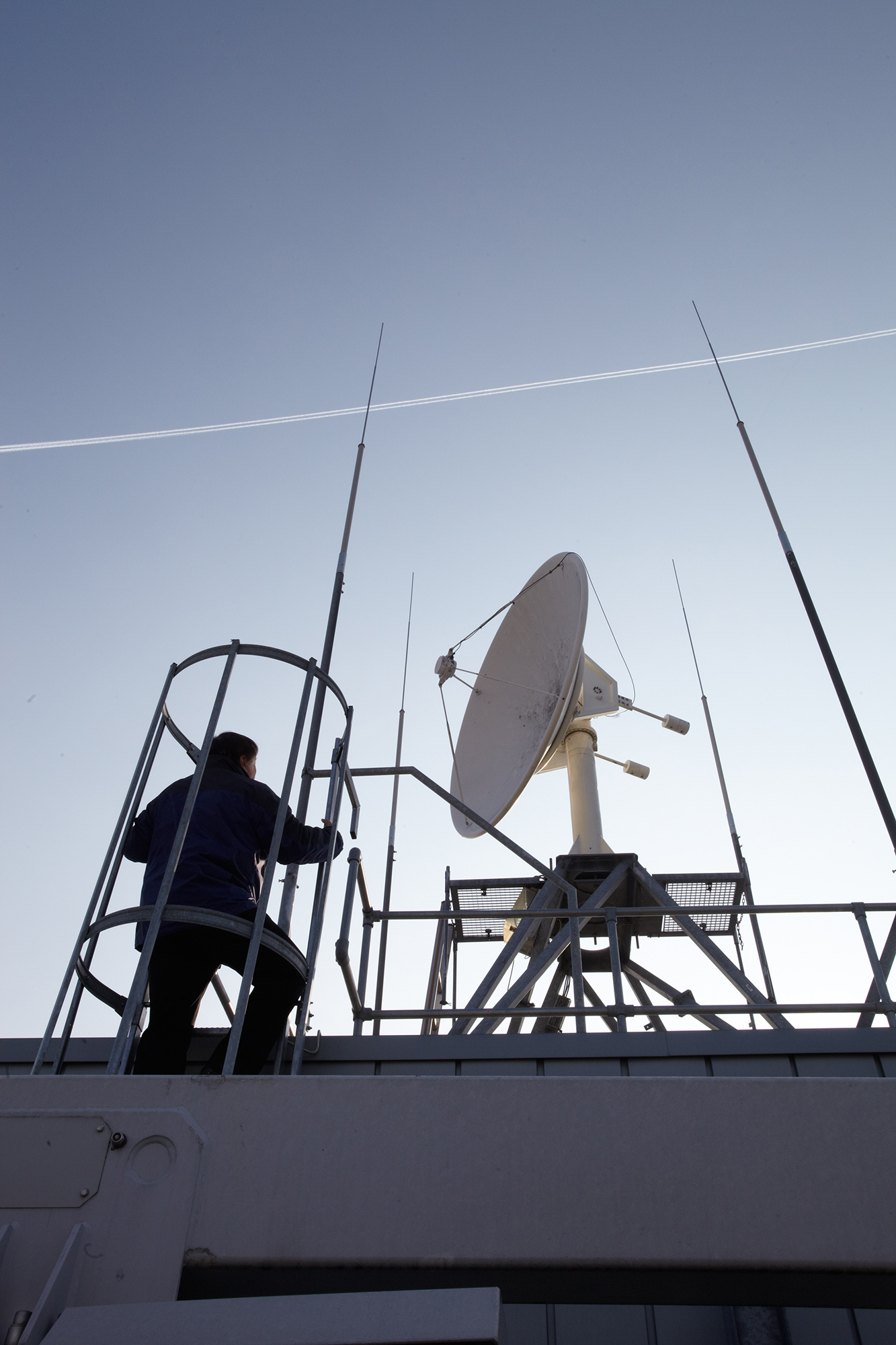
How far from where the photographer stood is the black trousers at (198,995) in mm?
3018

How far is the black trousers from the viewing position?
302 cm

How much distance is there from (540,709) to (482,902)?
1.91m

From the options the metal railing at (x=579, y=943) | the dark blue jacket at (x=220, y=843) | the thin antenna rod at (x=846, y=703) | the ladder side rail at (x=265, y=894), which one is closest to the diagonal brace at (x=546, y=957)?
the metal railing at (x=579, y=943)

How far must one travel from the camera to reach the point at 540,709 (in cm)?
916

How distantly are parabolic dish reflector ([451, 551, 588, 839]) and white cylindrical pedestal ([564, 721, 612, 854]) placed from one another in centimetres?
66

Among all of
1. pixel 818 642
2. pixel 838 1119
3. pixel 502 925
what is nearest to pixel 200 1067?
pixel 838 1119

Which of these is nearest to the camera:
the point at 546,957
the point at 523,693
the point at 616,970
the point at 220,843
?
the point at 220,843

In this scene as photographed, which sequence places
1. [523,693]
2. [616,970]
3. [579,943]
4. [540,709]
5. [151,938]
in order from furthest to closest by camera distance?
1. [523,693]
2. [540,709]
3. [579,943]
4. [616,970]
5. [151,938]

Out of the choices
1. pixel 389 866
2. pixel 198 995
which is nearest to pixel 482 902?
pixel 389 866

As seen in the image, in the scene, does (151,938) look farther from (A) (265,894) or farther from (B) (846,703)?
(B) (846,703)

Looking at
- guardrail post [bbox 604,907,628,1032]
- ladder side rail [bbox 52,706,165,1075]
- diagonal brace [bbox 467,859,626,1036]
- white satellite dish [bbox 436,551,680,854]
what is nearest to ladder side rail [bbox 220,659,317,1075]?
ladder side rail [bbox 52,706,165,1075]

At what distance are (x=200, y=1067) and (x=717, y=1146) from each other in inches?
85.9

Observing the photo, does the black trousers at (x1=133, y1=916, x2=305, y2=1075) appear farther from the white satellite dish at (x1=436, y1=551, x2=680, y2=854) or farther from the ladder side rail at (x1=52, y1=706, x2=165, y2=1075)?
the white satellite dish at (x1=436, y1=551, x2=680, y2=854)

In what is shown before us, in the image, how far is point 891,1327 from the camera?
481cm
